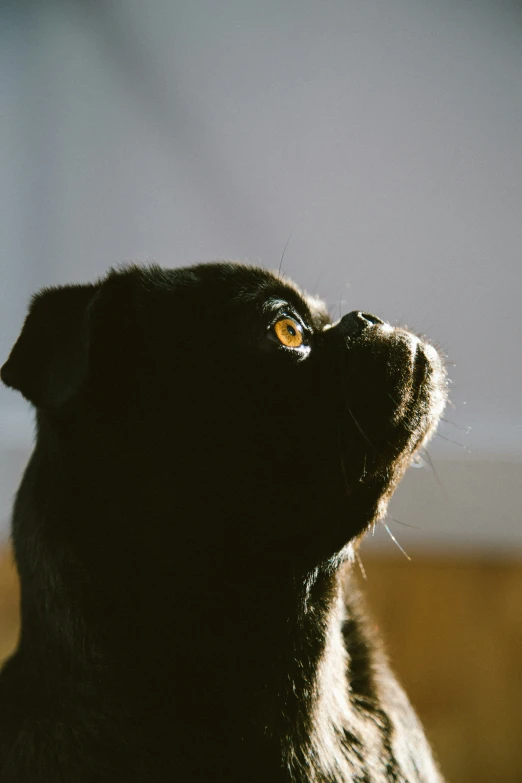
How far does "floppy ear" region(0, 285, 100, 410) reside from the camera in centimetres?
71

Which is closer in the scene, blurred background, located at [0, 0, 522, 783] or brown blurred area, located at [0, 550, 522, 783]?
brown blurred area, located at [0, 550, 522, 783]

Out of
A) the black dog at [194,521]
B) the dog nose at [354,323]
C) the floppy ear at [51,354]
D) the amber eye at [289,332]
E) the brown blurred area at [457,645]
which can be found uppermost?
the floppy ear at [51,354]

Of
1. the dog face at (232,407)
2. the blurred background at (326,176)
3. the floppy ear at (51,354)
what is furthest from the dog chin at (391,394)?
the blurred background at (326,176)

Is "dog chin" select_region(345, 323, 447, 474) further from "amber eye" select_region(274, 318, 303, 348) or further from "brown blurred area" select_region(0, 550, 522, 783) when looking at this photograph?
"brown blurred area" select_region(0, 550, 522, 783)

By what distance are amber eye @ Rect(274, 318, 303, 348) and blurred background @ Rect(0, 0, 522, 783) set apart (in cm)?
79

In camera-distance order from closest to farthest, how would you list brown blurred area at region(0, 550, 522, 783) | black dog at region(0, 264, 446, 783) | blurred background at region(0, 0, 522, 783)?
black dog at region(0, 264, 446, 783), brown blurred area at region(0, 550, 522, 783), blurred background at region(0, 0, 522, 783)

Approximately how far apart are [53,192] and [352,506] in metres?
1.21

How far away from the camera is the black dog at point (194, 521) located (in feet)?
2.31

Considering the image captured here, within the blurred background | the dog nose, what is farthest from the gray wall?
the dog nose

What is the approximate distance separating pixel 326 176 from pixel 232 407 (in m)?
1.07

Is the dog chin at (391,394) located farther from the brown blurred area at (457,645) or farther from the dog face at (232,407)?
the brown blurred area at (457,645)

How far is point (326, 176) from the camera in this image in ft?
5.32

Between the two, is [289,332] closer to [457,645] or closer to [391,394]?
[391,394]

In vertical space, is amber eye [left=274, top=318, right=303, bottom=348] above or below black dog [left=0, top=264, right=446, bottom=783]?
above
